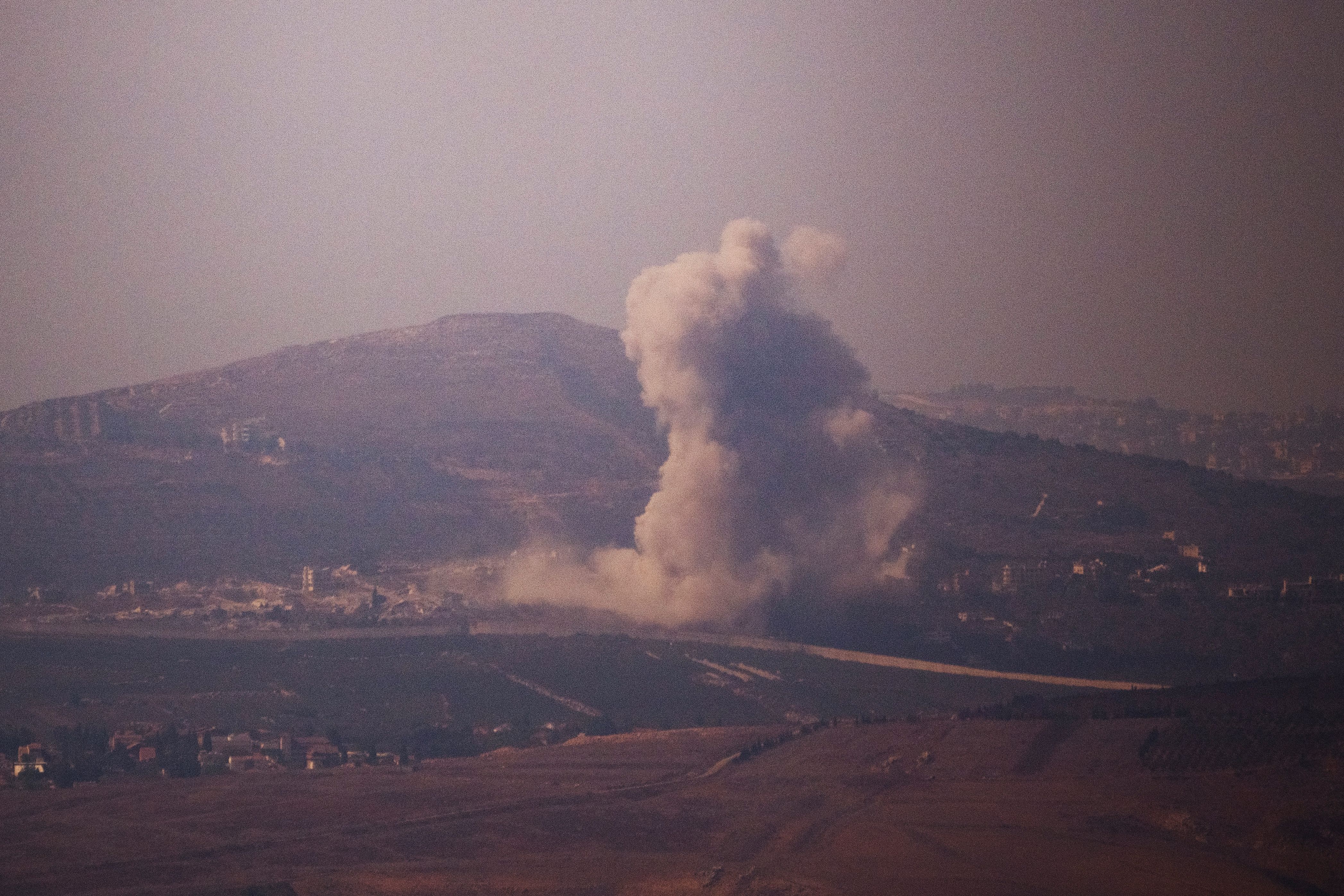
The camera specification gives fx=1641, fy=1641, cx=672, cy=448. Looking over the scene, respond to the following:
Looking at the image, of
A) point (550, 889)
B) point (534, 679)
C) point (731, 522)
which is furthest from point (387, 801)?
point (731, 522)

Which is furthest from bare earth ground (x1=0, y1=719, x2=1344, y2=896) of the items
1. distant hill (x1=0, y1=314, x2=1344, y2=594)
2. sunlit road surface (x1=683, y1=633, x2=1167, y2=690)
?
distant hill (x1=0, y1=314, x2=1344, y2=594)

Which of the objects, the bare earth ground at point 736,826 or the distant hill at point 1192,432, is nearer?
the bare earth ground at point 736,826

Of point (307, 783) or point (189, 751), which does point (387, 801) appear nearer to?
point (307, 783)

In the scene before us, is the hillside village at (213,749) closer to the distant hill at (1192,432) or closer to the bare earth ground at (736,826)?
the bare earth ground at (736,826)

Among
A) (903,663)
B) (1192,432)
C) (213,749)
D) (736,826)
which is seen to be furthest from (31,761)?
(1192,432)

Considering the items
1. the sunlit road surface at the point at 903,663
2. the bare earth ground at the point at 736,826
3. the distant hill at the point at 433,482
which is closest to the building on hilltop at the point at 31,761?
the bare earth ground at the point at 736,826

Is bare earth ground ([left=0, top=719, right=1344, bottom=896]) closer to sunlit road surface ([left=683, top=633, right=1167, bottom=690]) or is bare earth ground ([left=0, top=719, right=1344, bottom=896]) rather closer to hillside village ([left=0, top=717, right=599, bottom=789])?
hillside village ([left=0, top=717, right=599, bottom=789])
